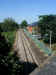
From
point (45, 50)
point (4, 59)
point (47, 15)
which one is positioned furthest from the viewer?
point (47, 15)

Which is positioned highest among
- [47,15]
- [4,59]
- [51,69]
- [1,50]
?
[47,15]

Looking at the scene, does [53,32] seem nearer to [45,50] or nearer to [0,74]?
[45,50]

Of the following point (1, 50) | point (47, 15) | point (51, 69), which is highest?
point (47, 15)

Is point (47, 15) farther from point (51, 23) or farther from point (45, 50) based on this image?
point (45, 50)

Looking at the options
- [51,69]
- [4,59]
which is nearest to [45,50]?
[51,69]

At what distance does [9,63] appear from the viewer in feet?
32.6

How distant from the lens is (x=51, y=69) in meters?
16.3

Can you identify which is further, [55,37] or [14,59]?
[55,37]

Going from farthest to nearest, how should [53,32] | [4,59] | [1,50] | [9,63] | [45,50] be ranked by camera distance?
[53,32]
[45,50]
[9,63]
[4,59]
[1,50]

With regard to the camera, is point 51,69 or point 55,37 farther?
point 55,37

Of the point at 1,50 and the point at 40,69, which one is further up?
Answer: the point at 1,50

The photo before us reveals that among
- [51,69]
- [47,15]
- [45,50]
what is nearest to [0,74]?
[51,69]

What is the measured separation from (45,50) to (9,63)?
14.7 m

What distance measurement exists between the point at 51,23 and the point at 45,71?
21356mm
